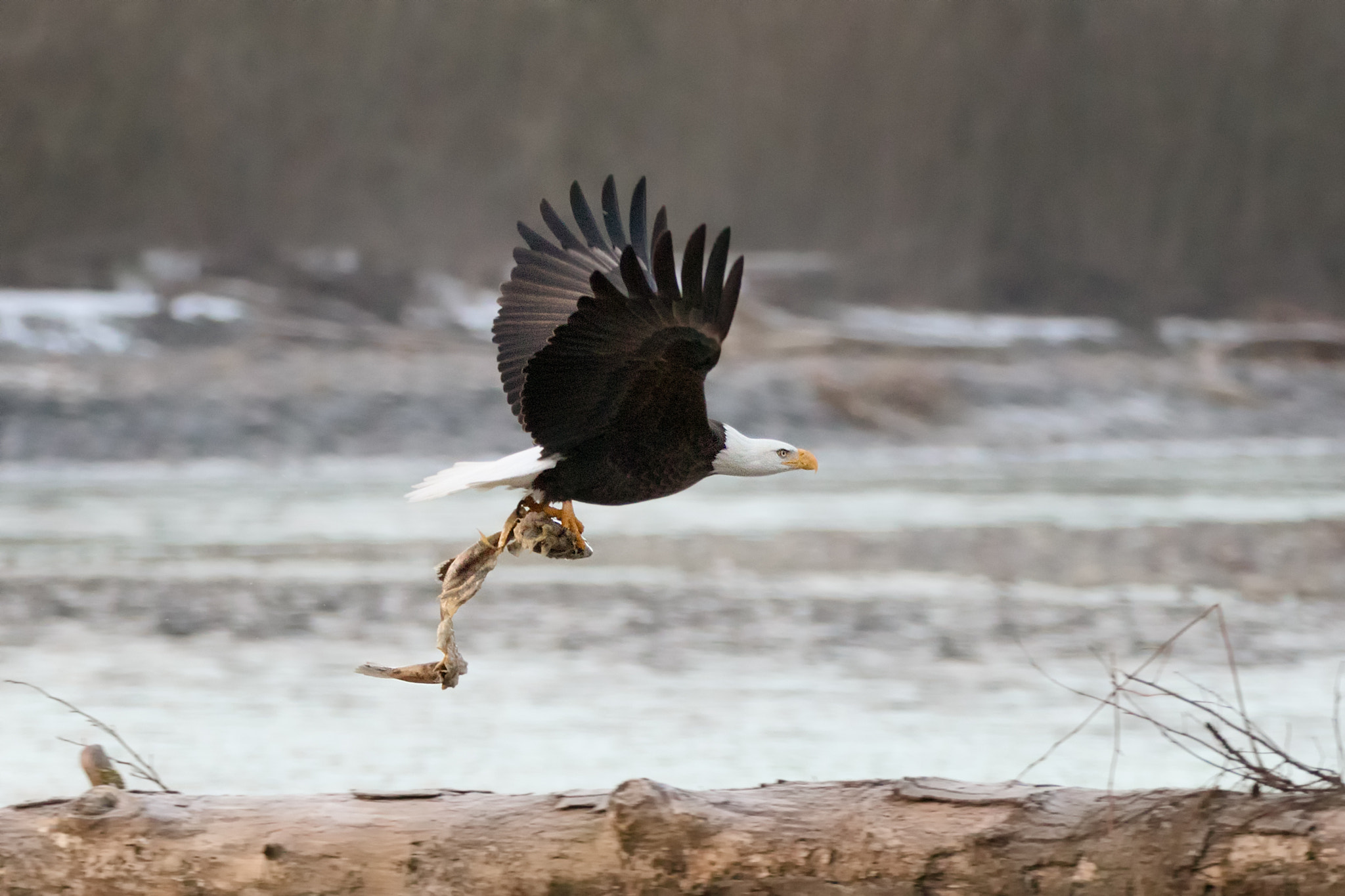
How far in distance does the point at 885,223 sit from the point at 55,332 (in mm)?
9072

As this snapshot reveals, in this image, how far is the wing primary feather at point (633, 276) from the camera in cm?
256

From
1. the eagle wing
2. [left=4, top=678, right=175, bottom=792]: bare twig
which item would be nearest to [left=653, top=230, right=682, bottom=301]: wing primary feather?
the eagle wing

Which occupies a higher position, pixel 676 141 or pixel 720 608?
pixel 676 141

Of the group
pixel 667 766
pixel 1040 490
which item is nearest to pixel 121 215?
pixel 1040 490

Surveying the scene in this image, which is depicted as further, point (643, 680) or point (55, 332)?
point (55, 332)

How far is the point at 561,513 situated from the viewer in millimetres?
2973

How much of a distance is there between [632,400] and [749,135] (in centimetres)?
1464

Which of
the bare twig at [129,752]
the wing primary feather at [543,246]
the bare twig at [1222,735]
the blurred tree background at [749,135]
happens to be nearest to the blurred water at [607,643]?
the bare twig at [1222,735]

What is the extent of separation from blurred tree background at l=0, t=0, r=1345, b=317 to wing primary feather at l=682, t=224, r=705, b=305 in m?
12.5

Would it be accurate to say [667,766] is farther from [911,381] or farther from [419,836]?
[911,381]

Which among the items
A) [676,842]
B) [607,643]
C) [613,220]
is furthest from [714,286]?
[607,643]

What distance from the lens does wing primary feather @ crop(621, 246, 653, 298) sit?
2561mm

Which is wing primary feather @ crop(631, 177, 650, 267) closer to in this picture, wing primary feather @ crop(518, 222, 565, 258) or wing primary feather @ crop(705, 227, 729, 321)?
wing primary feather @ crop(518, 222, 565, 258)

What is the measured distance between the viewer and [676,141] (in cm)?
1666
